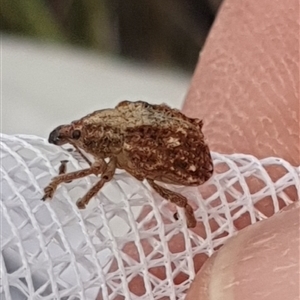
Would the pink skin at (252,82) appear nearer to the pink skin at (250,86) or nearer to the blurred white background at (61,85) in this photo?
the pink skin at (250,86)

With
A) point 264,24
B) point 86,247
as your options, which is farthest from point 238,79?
point 86,247

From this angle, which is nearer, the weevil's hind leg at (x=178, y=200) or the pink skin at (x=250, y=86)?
the weevil's hind leg at (x=178, y=200)

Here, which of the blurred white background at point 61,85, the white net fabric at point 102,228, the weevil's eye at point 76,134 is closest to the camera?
the white net fabric at point 102,228

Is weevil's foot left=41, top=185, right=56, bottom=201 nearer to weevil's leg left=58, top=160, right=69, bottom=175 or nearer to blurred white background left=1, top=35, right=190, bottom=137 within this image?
weevil's leg left=58, top=160, right=69, bottom=175

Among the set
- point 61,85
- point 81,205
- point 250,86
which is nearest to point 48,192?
point 81,205

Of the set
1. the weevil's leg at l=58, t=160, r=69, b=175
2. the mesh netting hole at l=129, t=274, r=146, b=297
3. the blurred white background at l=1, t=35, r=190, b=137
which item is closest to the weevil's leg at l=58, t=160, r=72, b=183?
the weevil's leg at l=58, t=160, r=69, b=175

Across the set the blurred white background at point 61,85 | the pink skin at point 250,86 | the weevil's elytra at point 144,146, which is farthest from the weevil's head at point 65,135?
the blurred white background at point 61,85
